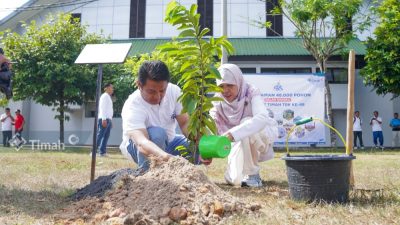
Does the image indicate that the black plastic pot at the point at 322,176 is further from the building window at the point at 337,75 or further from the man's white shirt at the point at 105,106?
the building window at the point at 337,75

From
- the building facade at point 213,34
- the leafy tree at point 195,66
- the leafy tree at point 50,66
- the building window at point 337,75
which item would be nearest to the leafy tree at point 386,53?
the building facade at point 213,34

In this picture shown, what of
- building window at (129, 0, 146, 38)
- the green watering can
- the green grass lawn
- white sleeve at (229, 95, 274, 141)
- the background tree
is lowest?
the green grass lawn

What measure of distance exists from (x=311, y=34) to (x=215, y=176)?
426 inches

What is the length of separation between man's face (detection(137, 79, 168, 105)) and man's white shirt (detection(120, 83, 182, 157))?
6 centimetres

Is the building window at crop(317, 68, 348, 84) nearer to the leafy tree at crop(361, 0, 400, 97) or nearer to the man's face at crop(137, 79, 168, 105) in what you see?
the leafy tree at crop(361, 0, 400, 97)

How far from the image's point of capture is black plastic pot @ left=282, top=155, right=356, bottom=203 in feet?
9.11

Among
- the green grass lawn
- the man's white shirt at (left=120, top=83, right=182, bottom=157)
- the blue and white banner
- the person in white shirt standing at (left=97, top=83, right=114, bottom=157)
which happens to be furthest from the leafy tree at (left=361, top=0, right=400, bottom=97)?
the man's white shirt at (left=120, top=83, right=182, bottom=157)

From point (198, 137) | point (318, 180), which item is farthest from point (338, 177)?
point (198, 137)

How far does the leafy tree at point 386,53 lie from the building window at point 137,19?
35.3 feet

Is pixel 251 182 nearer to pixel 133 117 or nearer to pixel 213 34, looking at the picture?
pixel 133 117

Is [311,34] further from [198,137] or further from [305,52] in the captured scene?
[198,137]

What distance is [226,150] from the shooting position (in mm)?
2908

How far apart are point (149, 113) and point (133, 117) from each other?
0.22 meters

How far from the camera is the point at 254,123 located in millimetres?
3473
